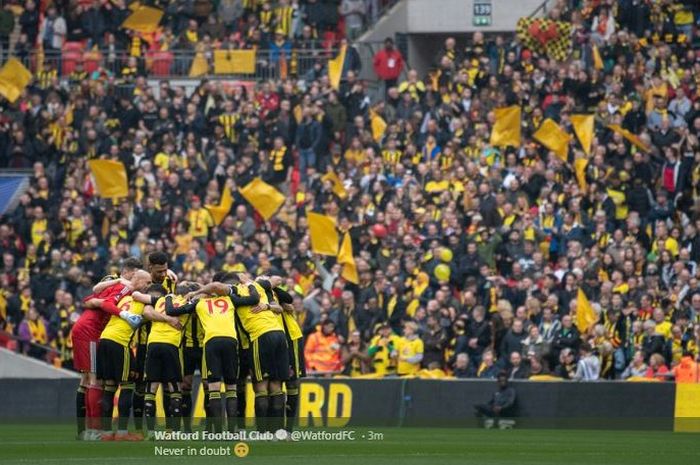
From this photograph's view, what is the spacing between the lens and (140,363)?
21391 mm

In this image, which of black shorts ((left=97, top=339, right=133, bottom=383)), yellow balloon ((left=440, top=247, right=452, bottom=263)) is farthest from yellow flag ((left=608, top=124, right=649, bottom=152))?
black shorts ((left=97, top=339, right=133, bottom=383))

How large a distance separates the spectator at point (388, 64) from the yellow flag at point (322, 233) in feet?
18.4

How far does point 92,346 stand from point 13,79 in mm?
18870

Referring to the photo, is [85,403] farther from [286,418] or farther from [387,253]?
[387,253]

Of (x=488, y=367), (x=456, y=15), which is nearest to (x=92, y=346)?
(x=488, y=367)

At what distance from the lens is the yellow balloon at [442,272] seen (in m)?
31.3

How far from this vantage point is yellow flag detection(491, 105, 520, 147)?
33.7 m

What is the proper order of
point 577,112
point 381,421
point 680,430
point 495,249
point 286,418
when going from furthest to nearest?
point 577,112, point 495,249, point 381,421, point 680,430, point 286,418

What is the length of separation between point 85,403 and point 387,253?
12025 mm

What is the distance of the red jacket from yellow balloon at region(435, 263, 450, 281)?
314 inches

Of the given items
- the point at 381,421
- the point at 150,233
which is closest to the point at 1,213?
the point at 150,233

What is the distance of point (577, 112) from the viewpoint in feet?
110

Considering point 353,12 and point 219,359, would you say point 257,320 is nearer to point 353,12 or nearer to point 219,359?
point 219,359

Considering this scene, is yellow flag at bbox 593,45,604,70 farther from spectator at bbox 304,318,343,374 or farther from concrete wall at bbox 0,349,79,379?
concrete wall at bbox 0,349,79,379
